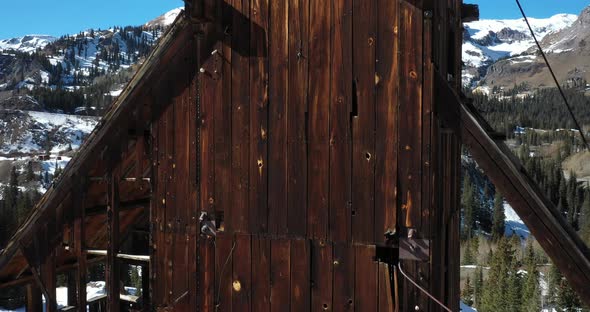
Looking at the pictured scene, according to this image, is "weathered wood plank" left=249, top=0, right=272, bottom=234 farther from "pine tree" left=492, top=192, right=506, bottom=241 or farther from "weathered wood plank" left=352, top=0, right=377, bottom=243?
"pine tree" left=492, top=192, right=506, bottom=241

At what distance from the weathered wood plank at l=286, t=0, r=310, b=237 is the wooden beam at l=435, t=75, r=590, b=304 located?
56.1 inches

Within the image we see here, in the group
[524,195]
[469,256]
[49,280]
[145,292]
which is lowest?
[469,256]

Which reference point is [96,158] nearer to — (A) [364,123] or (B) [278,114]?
(B) [278,114]

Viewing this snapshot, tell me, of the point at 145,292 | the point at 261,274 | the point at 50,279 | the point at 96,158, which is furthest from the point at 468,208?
the point at 261,274

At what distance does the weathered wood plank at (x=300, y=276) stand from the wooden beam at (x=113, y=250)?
A: 9.40 feet

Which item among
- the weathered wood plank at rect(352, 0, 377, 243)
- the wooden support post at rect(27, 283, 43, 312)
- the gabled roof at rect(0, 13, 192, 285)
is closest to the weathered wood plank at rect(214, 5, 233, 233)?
the gabled roof at rect(0, 13, 192, 285)

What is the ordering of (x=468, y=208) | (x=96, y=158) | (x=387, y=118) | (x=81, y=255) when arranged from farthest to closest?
(x=468, y=208) → (x=81, y=255) → (x=96, y=158) → (x=387, y=118)

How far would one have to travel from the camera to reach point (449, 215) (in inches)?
240

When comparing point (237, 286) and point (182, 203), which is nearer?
point (237, 286)

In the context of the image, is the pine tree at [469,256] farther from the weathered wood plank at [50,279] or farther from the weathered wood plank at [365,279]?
the weathered wood plank at [365,279]

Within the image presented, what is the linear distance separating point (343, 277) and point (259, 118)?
195 centimetres

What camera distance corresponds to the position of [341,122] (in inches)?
215

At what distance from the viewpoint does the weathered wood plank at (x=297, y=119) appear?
562cm

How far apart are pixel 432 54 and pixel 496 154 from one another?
1133 millimetres
